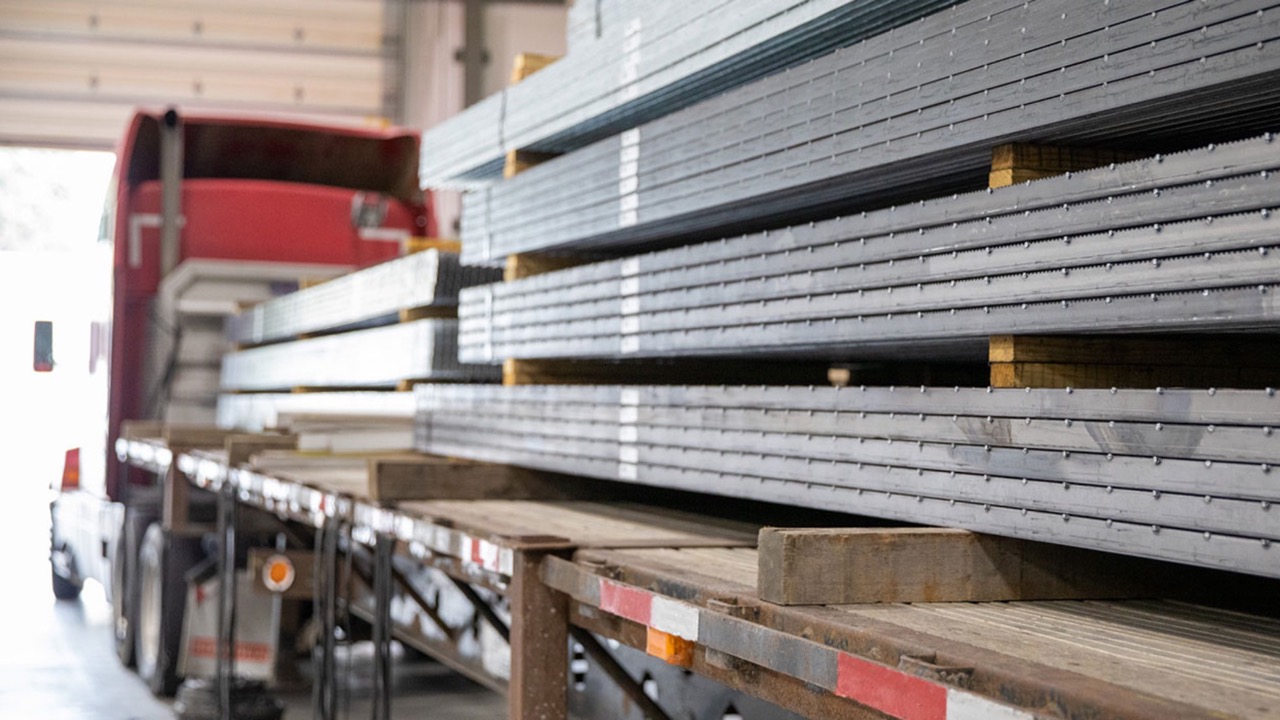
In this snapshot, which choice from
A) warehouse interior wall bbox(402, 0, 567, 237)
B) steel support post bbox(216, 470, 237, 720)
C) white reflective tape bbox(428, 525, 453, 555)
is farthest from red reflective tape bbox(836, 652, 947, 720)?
warehouse interior wall bbox(402, 0, 567, 237)

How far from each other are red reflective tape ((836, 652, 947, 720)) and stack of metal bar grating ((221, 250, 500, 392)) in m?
3.37

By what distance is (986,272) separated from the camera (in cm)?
230

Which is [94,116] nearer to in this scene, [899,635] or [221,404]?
[221,404]

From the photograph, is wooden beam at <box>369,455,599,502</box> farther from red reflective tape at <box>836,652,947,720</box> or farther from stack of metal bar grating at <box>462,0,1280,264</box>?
red reflective tape at <box>836,652,947,720</box>


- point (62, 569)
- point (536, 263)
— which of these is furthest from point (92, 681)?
point (536, 263)

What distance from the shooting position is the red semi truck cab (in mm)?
8141

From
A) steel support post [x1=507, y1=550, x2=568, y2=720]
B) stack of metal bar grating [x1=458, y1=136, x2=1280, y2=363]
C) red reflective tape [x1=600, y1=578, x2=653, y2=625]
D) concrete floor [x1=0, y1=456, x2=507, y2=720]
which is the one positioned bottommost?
concrete floor [x1=0, y1=456, x2=507, y2=720]

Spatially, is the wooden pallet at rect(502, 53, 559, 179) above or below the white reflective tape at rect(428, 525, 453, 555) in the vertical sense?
above

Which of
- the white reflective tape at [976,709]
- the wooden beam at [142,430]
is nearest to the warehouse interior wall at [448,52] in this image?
the wooden beam at [142,430]

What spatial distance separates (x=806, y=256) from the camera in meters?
2.79

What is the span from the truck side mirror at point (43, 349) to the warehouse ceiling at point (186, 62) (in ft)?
15.9

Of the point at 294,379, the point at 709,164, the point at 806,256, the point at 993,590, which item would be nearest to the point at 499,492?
the point at 709,164

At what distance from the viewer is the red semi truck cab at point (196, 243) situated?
8141 mm

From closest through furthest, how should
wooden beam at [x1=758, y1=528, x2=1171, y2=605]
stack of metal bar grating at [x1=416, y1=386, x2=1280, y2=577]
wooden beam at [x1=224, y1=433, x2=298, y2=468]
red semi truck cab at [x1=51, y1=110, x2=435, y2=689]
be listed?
stack of metal bar grating at [x1=416, y1=386, x2=1280, y2=577], wooden beam at [x1=758, y1=528, x2=1171, y2=605], wooden beam at [x1=224, y1=433, x2=298, y2=468], red semi truck cab at [x1=51, y1=110, x2=435, y2=689]
